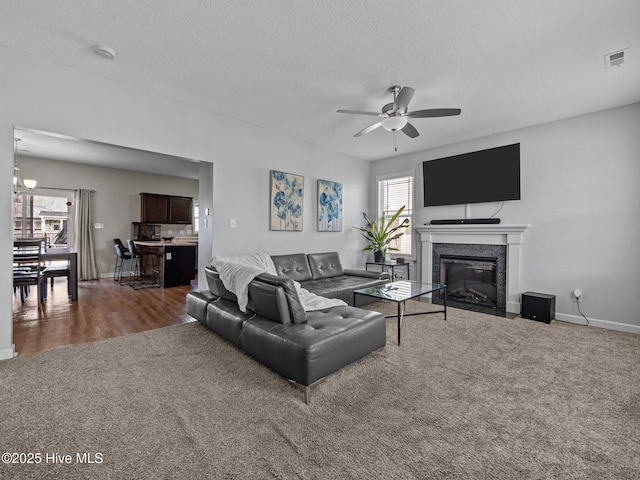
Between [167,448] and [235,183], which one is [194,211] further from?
[167,448]

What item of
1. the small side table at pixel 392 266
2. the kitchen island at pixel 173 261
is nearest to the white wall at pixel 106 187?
the kitchen island at pixel 173 261

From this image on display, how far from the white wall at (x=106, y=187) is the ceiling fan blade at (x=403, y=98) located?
23.5 feet

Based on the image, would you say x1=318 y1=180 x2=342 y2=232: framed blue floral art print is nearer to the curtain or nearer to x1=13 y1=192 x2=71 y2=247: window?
the curtain

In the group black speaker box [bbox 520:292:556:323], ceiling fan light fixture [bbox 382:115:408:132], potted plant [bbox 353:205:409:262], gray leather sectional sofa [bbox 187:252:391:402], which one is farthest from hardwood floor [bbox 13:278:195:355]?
black speaker box [bbox 520:292:556:323]

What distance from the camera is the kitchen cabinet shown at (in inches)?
294

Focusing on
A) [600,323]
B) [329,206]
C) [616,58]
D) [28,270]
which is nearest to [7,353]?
[28,270]

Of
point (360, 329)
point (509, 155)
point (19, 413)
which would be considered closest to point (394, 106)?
point (360, 329)

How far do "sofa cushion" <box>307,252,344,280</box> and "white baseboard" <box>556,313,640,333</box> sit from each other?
123 inches

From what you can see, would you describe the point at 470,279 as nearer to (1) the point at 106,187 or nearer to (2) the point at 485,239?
(2) the point at 485,239

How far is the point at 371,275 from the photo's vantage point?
4.57 meters

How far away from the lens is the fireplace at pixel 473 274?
4396 millimetres

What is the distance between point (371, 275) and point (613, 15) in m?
3.56

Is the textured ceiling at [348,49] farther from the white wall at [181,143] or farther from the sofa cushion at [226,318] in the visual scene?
the sofa cushion at [226,318]

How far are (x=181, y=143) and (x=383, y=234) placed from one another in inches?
144
